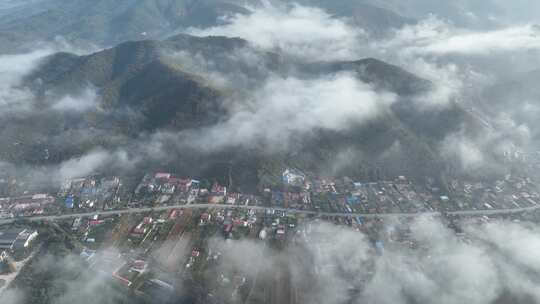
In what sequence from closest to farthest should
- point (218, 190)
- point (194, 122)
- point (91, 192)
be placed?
point (91, 192), point (218, 190), point (194, 122)

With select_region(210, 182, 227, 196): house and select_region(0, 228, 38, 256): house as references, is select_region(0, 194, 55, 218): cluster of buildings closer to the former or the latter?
select_region(0, 228, 38, 256): house

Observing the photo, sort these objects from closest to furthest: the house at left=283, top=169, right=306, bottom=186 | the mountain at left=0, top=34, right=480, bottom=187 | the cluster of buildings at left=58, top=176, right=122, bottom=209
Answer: the cluster of buildings at left=58, top=176, right=122, bottom=209
the house at left=283, top=169, right=306, bottom=186
the mountain at left=0, top=34, right=480, bottom=187

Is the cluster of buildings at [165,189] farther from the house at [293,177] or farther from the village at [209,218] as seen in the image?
the house at [293,177]

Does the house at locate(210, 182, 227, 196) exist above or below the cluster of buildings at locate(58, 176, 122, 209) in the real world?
above

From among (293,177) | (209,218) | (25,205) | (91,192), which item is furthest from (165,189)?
(293,177)

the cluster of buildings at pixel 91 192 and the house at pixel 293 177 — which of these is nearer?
the cluster of buildings at pixel 91 192

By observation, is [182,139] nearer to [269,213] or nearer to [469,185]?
[269,213]

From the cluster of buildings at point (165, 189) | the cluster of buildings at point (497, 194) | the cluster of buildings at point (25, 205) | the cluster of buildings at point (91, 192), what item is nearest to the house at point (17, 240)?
the cluster of buildings at point (25, 205)

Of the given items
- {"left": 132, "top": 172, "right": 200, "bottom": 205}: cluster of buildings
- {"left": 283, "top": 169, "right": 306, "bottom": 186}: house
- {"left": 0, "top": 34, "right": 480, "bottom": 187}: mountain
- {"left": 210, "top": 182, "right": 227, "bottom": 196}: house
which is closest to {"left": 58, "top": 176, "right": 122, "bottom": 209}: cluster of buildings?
{"left": 132, "top": 172, "right": 200, "bottom": 205}: cluster of buildings

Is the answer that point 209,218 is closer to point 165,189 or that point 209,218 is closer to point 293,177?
point 165,189

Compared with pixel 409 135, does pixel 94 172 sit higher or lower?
lower

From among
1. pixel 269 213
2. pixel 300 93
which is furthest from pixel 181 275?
pixel 300 93
